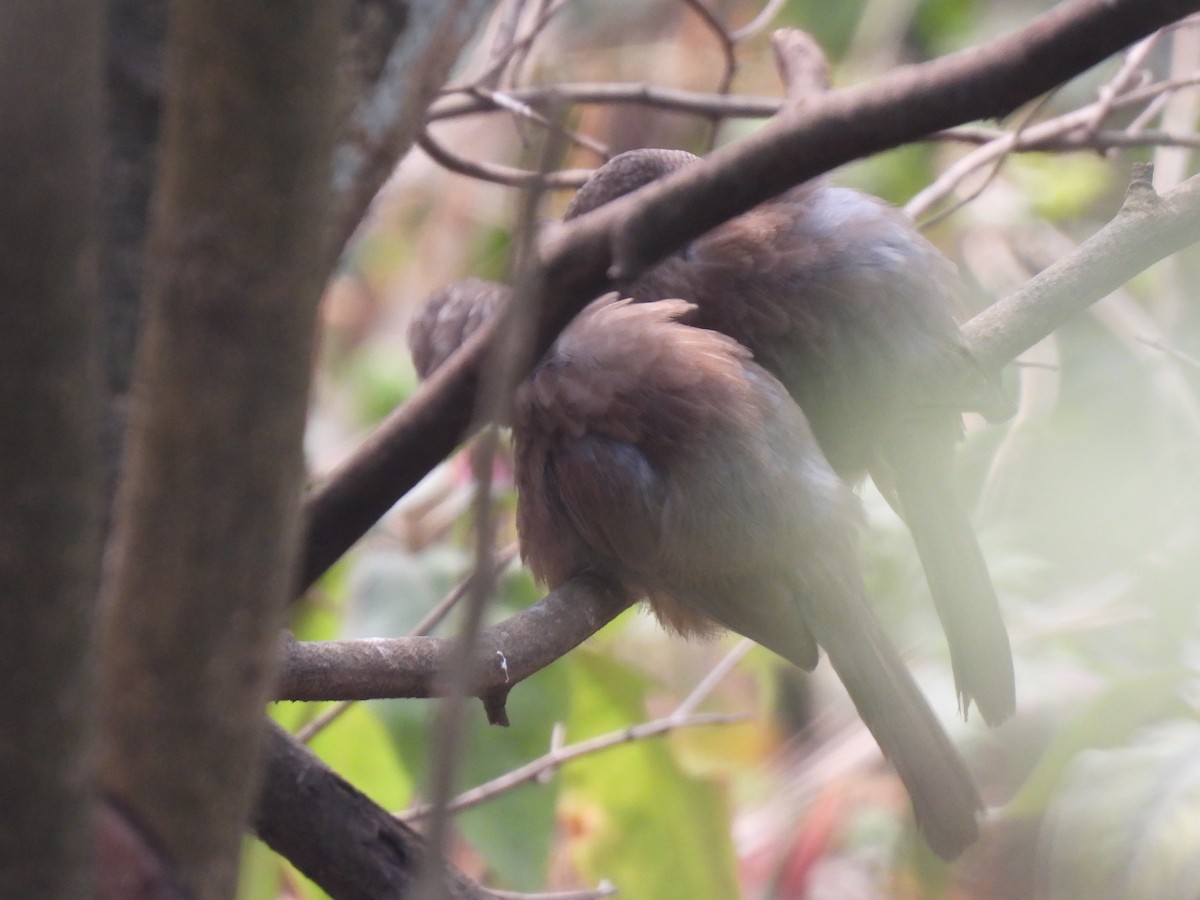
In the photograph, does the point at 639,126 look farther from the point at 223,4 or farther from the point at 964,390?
the point at 223,4

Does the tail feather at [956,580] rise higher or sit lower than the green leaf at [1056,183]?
higher

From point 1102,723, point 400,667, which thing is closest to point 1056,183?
point 1102,723

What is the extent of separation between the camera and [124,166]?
1.40m

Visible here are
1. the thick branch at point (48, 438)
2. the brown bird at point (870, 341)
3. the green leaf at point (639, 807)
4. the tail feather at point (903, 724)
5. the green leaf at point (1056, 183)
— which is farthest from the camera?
the green leaf at point (1056, 183)

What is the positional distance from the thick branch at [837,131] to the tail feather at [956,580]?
1031mm

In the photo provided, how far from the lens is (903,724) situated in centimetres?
164

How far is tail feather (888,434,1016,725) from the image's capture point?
1.82m

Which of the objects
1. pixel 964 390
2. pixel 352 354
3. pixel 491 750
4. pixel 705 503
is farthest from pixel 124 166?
pixel 352 354

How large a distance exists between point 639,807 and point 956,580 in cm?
91

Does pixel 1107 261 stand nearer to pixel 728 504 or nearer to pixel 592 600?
pixel 728 504

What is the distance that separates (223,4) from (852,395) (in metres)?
1.31

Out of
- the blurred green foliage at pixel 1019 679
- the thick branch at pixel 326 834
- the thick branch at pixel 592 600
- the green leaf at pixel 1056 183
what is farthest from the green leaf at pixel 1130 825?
the green leaf at pixel 1056 183

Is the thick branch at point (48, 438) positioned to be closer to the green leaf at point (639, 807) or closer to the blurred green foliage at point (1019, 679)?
the blurred green foliage at point (1019, 679)

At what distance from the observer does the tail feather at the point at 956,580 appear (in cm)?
182
